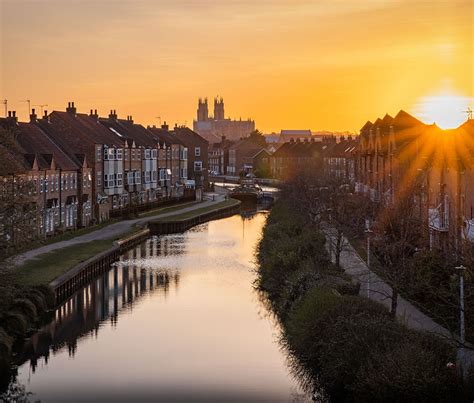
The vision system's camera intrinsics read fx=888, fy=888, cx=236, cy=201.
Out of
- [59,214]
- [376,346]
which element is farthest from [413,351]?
[59,214]

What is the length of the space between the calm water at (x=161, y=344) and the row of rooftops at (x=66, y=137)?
11.5 metres

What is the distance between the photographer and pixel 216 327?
3438 centimetres

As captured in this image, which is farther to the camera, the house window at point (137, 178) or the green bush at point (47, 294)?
the house window at point (137, 178)

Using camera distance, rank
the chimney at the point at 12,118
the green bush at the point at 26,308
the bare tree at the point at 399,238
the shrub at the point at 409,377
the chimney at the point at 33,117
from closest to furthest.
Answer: the shrub at the point at 409,377 < the bare tree at the point at 399,238 < the green bush at the point at 26,308 < the chimney at the point at 12,118 < the chimney at the point at 33,117

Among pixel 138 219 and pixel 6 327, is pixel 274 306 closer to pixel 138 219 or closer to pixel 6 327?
pixel 6 327

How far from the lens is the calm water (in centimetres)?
2584

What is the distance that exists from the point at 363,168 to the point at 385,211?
127 ft

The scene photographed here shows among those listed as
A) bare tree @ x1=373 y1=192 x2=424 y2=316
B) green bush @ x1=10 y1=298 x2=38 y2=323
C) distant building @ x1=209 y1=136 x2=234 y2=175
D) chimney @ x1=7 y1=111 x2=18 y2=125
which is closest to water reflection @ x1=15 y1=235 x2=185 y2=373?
green bush @ x1=10 y1=298 x2=38 y2=323

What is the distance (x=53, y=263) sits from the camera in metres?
44.1

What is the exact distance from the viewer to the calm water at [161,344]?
2584cm

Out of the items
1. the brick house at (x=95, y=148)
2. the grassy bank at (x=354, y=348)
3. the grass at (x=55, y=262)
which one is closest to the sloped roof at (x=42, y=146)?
the brick house at (x=95, y=148)

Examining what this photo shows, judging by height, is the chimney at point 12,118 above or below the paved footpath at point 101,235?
above

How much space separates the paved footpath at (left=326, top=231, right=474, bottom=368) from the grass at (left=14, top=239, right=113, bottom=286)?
524 inches

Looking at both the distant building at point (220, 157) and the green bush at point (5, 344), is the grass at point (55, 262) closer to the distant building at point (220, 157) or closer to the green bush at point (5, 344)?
the green bush at point (5, 344)
